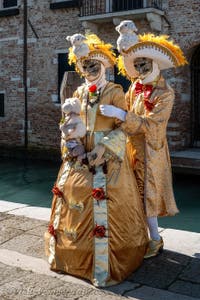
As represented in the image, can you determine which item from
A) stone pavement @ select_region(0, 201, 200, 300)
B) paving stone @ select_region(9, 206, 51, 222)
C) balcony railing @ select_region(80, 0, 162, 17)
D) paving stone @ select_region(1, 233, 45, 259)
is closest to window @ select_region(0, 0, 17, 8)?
balcony railing @ select_region(80, 0, 162, 17)

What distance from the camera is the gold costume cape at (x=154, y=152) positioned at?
137 inches

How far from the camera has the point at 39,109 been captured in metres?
13.7

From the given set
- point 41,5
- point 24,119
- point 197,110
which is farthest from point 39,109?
point 197,110

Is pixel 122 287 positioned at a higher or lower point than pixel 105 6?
lower

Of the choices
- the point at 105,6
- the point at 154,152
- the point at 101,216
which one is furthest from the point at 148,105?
the point at 105,6

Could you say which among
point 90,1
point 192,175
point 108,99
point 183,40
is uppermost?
point 90,1

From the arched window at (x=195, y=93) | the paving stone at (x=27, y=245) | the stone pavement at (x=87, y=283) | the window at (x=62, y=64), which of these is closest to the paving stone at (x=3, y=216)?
the stone pavement at (x=87, y=283)

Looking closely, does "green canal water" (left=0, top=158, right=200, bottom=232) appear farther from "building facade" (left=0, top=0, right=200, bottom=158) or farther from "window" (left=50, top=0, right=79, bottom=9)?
"window" (left=50, top=0, right=79, bottom=9)

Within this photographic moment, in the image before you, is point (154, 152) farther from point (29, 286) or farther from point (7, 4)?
point (7, 4)

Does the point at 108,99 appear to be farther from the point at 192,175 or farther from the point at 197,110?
the point at 197,110

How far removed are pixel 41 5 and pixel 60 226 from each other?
11041 mm

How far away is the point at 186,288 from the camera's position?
10.2 feet

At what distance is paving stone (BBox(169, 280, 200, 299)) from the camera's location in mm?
3049

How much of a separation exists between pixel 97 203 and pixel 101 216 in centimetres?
10
